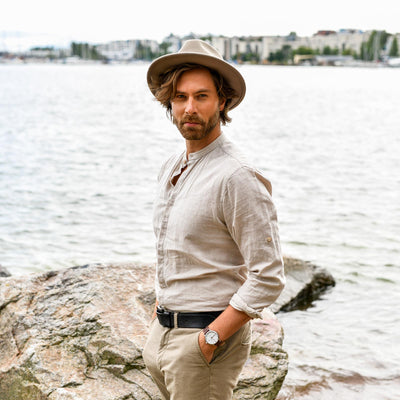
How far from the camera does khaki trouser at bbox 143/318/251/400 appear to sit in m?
2.52

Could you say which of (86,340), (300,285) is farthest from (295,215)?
(86,340)

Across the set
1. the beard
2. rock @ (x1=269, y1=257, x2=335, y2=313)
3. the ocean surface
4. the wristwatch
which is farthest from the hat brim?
rock @ (x1=269, y1=257, x2=335, y2=313)

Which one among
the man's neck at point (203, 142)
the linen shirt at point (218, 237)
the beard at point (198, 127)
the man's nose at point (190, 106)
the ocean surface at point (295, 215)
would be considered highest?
the man's nose at point (190, 106)

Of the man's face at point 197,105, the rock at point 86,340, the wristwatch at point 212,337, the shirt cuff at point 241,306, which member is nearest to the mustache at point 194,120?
the man's face at point 197,105

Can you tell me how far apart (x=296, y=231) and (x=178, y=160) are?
10045 mm

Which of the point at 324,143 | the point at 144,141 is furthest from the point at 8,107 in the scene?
the point at 324,143

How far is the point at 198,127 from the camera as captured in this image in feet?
8.45

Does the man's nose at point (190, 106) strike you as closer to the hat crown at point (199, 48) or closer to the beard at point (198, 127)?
the beard at point (198, 127)

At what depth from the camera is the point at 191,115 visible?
8.36ft

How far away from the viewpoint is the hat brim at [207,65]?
253 cm

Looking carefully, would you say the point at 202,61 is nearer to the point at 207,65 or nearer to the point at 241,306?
the point at 207,65

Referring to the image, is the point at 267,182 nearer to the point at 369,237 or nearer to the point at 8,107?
the point at 369,237

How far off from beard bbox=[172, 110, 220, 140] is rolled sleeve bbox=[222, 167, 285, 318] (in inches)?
11.7

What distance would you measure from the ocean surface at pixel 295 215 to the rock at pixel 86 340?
1190 mm
